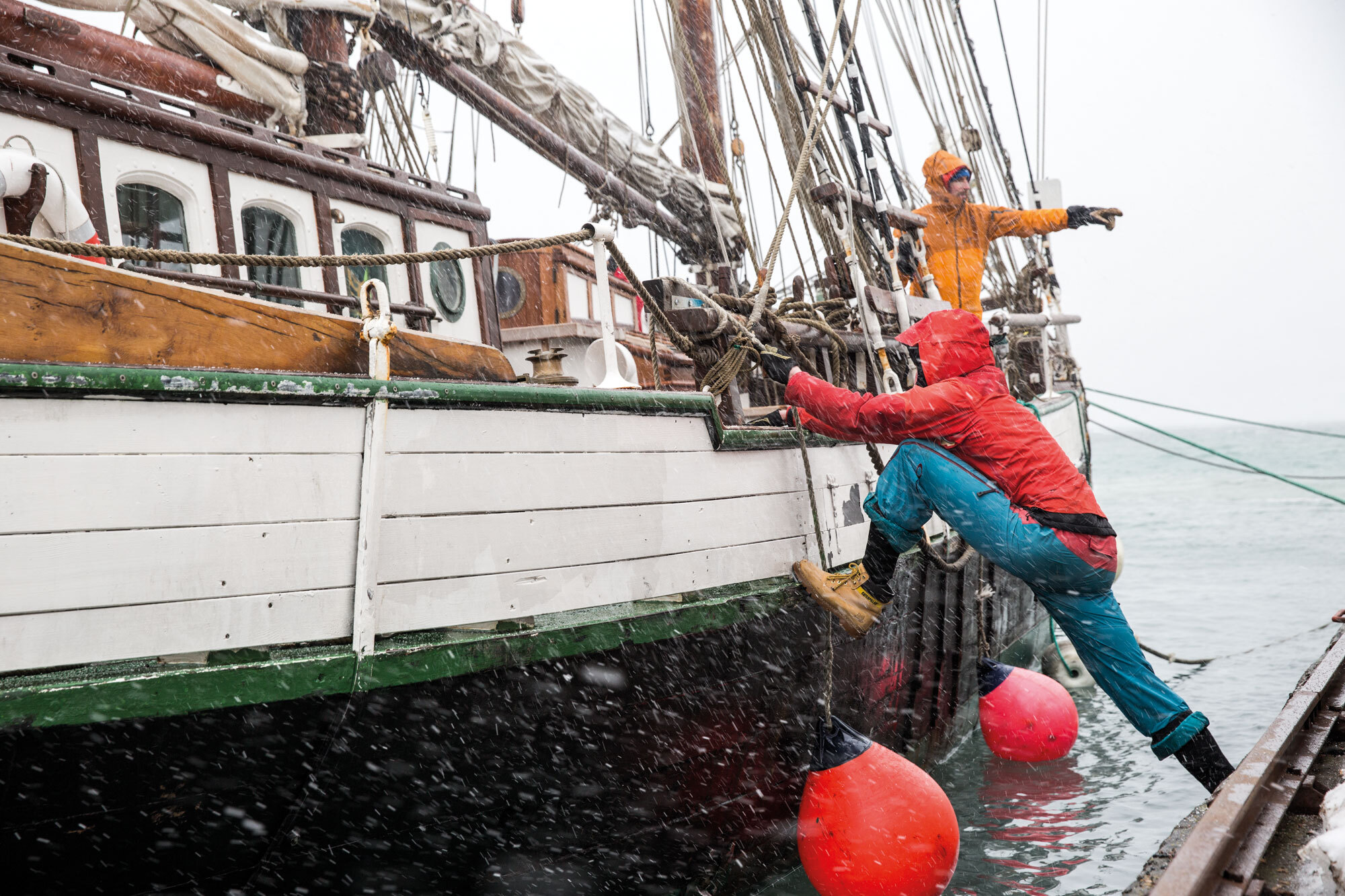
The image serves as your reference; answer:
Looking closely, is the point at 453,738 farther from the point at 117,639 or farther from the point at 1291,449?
the point at 1291,449

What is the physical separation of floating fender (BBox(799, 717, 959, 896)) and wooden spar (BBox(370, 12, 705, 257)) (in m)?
6.61

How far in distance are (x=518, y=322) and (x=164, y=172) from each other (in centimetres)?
349

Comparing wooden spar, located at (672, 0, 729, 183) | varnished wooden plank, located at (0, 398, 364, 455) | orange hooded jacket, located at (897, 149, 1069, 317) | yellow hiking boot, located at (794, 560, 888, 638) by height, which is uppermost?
wooden spar, located at (672, 0, 729, 183)

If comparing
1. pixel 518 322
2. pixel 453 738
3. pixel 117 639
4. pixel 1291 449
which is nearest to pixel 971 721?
pixel 518 322

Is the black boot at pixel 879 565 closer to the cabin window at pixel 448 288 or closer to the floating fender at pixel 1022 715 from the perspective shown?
the floating fender at pixel 1022 715

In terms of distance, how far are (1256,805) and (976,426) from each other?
1854 mm

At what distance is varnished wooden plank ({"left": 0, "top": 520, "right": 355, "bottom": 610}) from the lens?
222cm

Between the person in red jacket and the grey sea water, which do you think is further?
the grey sea water

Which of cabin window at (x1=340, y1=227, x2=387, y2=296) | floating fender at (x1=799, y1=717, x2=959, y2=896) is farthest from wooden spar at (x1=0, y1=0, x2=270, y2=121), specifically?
floating fender at (x1=799, y1=717, x2=959, y2=896)

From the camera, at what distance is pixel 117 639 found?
2.34m

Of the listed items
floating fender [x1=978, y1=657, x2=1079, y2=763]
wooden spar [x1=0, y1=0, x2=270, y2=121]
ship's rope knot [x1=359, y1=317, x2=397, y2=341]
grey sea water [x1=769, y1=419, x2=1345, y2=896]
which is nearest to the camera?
ship's rope knot [x1=359, y1=317, x2=397, y2=341]

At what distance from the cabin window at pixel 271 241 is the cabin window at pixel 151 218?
28 cm

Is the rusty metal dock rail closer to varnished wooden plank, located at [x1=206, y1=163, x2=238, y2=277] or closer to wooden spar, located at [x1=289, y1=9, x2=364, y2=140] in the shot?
varnished wooden plank, located at [x1=206, y1=163, x2=238, y2=277]

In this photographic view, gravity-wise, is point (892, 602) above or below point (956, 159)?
below
